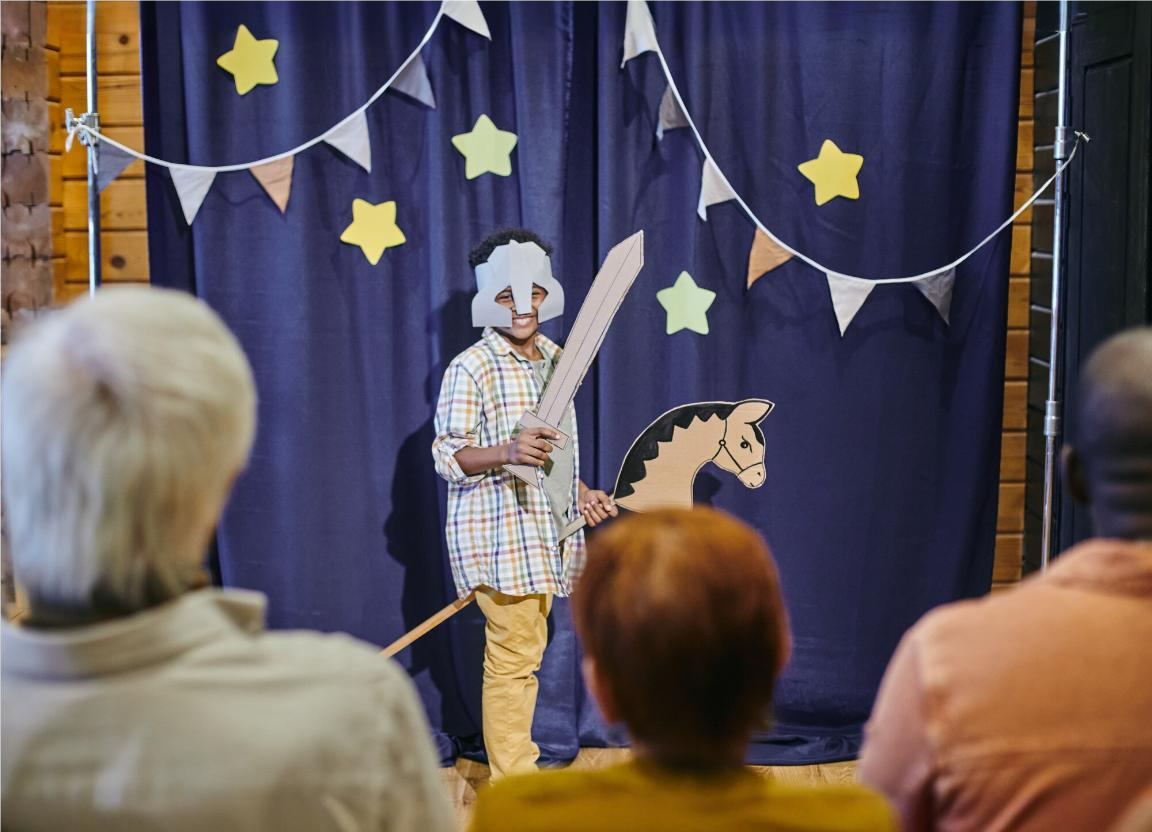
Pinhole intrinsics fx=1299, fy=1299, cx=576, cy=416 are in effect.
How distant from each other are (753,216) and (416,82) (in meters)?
0.90

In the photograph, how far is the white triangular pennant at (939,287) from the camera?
10.7 feet

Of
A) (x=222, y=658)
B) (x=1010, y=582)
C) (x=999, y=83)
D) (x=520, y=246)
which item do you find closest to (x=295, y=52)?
(x=520, y=246)

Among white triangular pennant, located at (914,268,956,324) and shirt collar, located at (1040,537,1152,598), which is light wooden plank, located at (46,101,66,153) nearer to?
white triangular pennant, located at (914,268,956,324)

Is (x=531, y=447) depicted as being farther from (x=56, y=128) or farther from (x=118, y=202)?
(x=56, y=128)

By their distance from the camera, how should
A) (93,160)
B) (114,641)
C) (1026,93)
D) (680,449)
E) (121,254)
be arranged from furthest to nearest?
(121,254) → (1026,93) → (93,160) → (680,449) → (114,641)

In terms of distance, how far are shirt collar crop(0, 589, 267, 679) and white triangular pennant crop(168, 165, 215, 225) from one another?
2448 mm

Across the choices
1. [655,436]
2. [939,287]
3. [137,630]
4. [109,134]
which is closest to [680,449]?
[655,436]

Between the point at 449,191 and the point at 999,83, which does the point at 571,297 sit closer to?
the point at 449,191

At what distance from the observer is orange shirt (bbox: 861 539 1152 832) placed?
3.47 feet

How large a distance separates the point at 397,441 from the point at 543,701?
79 centimetres

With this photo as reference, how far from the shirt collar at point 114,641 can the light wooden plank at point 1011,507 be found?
2.89 metres

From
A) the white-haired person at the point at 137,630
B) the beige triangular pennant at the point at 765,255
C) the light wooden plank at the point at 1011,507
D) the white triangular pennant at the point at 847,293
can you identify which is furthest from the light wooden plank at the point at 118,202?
the white-haired person at the point at 137,630

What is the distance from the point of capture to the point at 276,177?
3277 millimetres

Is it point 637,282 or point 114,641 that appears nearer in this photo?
point 114,641
